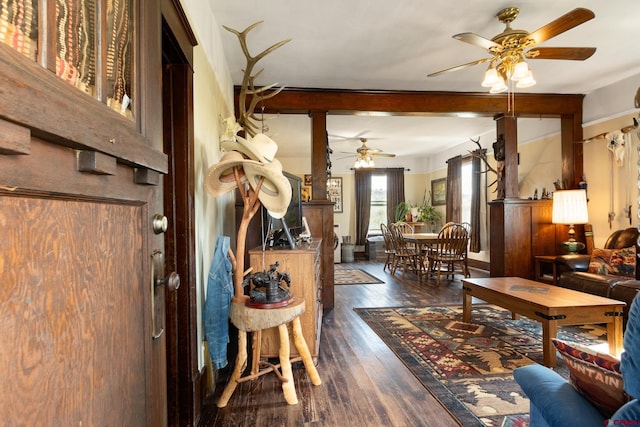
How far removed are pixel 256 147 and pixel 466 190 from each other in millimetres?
6388

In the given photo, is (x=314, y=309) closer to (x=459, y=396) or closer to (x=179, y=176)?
(x=459, y=396)

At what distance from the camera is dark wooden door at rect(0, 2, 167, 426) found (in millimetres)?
454

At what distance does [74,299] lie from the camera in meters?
0.59

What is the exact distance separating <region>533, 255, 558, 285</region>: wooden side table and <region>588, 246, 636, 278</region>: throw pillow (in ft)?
1.70

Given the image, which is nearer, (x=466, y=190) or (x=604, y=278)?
(x=604, y=278)

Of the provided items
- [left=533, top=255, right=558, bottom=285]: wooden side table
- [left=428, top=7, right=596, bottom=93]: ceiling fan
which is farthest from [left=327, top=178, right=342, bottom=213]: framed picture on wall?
[left=428, top=7, right=596, bottom=93]: ceiling fan

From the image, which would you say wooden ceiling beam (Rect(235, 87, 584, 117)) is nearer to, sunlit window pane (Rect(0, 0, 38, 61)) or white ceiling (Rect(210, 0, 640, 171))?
white ceiling (Rect(210, 0, 640, 171))

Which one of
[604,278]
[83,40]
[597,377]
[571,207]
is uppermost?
[83,40]

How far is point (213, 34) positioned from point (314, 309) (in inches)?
88.6

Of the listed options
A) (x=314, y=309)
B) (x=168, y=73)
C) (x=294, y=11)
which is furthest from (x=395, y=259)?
(x=168, y=73)

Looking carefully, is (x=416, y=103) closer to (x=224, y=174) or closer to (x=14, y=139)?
(x=224, y=174)

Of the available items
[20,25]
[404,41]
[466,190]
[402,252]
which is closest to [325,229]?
[404,41]

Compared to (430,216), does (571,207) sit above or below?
above

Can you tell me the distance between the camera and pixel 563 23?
7.36ft
